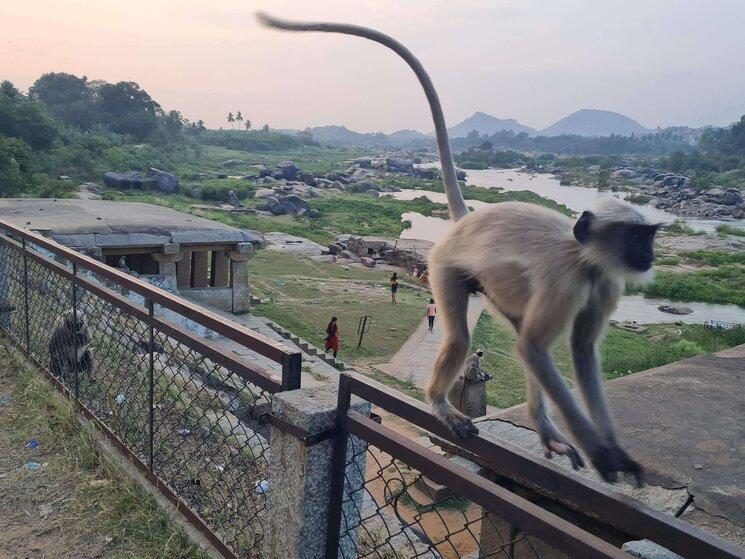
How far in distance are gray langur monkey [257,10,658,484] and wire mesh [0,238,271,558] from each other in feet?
3.60

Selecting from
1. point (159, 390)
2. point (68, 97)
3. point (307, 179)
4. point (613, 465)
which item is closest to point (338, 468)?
point (613, 465)

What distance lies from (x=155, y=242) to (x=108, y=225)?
95cm

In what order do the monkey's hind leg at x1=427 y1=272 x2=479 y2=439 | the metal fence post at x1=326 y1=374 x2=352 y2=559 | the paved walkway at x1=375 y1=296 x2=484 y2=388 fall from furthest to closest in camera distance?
the paved walkway at x1=375 y1=296 x2=484 y2=388 < the monkey's hind leg at x1=427 y1=272 x2=479 y2=439 < the metal fence post at x1=326 y1=374 x2=352 y2=559

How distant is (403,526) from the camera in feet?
8.69

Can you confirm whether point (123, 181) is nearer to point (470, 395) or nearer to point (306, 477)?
point (470, 395)

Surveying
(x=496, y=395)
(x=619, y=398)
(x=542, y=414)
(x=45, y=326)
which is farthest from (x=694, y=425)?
(x=496, y=395)

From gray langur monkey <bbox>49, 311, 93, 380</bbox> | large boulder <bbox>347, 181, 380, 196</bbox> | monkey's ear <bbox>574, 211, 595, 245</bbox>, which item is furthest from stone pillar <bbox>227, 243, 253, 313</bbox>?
large boulder <bbox>347, 181, 380, 196</bbox>

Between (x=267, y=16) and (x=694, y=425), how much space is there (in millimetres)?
3983

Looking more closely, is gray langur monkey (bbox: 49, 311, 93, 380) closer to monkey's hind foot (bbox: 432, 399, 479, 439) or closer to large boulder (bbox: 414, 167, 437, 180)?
monkey's hind foot (bbox: 432, 399, 479, 439)

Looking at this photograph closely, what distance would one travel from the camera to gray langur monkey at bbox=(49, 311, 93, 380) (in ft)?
16.1

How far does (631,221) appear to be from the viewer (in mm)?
2455

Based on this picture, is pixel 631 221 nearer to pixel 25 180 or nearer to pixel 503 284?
pixel 503 284

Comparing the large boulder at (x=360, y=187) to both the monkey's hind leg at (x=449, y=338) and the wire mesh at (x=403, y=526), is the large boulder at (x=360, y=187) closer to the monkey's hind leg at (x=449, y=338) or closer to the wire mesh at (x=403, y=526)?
the wire mesh at (x=403, y=526)

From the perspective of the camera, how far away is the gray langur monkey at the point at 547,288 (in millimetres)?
2357
